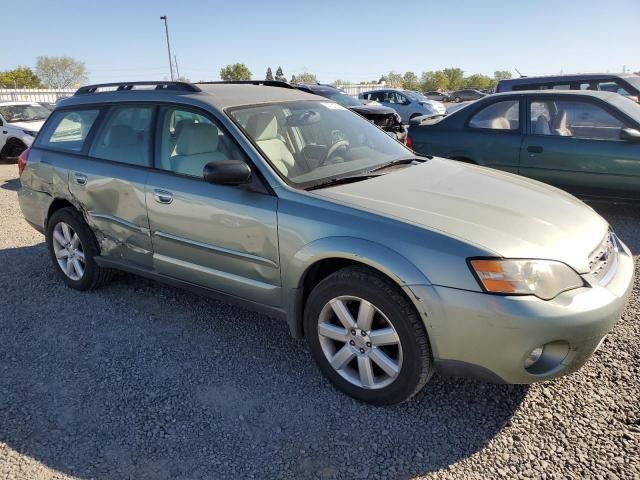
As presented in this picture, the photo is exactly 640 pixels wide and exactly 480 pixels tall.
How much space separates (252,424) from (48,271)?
331cm

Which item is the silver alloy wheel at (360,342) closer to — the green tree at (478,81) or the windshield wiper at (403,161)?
the windshield wiper at (403,161)

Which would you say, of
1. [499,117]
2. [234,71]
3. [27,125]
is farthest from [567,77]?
[234,71]

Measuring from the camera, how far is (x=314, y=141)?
3.55 metres

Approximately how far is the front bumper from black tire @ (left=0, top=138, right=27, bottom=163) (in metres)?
12.3

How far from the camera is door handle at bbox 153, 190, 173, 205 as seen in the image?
342 centimetres

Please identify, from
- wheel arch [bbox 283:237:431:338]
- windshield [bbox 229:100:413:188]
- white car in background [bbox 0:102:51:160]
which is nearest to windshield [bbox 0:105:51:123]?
white car in background [bbox 0:102:51:160]

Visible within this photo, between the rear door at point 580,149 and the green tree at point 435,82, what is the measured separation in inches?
3004

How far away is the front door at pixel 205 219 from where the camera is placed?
3.03 metres

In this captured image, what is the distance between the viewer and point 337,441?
252 centimetres

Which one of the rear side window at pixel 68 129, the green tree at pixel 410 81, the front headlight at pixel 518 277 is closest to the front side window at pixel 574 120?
the front headlight at pixel 518 277

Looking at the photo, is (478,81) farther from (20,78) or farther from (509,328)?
(509,328)

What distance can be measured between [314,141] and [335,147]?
0.50 ft

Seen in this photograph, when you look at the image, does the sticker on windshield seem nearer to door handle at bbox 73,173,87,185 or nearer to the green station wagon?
the green station wagon

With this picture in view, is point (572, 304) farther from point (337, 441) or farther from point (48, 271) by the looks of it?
point (48, 271)
